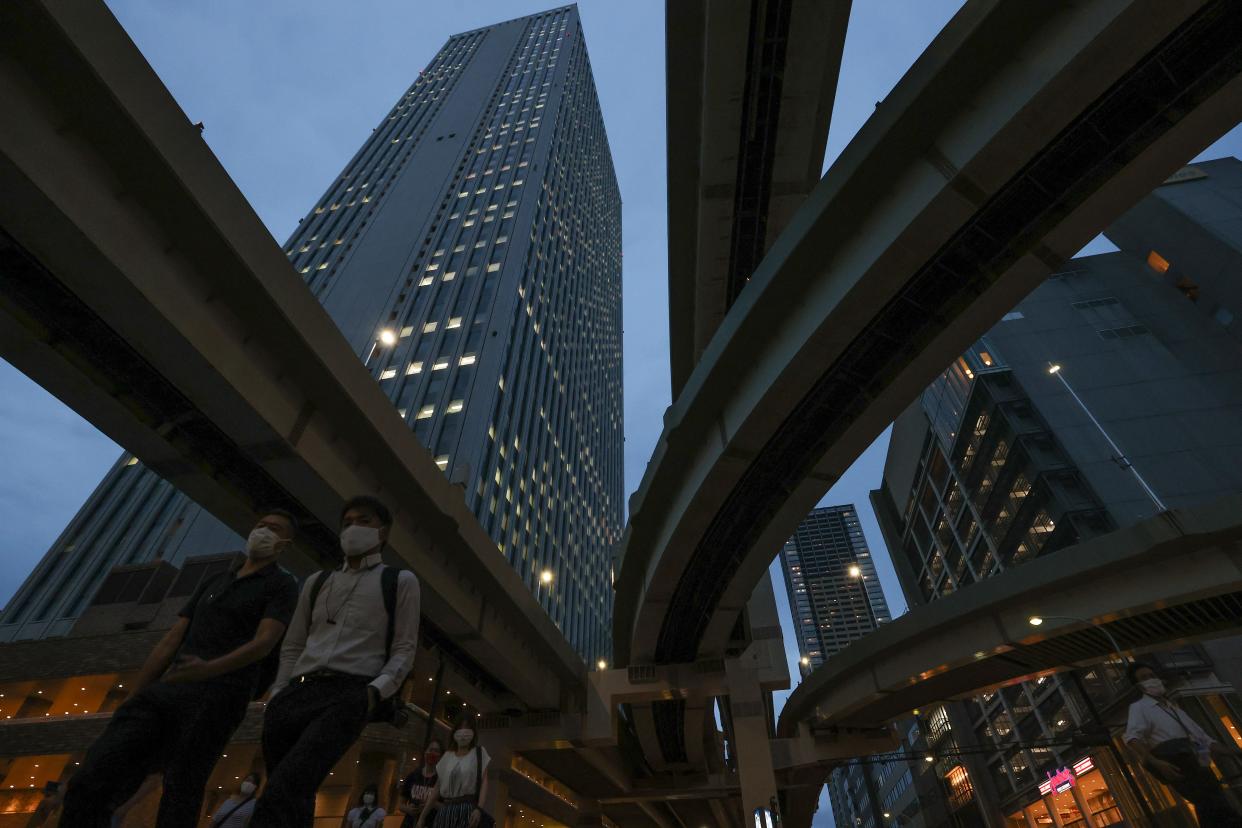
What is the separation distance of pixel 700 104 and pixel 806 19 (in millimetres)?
2904

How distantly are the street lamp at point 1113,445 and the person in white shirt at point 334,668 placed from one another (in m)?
48.2

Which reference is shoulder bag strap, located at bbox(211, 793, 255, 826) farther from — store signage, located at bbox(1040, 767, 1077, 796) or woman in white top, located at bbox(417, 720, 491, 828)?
store signage, located at bbox(1040, 767, 1077, 796)

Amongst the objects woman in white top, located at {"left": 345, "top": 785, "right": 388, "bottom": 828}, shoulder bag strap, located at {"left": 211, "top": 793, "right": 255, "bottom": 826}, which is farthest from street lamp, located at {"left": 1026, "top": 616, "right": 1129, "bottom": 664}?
shoulder bag strap, located at {"left": 211, "top": 793, "right": 255, "bottom": 826}

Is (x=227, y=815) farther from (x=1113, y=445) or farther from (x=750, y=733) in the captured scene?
(x=1113, y=445)

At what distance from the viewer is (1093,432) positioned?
43719 millimetres

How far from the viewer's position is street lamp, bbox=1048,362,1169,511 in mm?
38906

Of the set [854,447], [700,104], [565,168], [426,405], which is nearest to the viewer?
[854,447]

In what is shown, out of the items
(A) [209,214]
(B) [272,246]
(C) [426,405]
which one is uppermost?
(C) [426,405]

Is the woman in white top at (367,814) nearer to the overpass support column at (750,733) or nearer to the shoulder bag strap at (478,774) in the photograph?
the shoulder bag strap at (478,774)

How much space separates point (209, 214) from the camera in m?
8.11

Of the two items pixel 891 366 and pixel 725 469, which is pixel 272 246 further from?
pixel 891 366

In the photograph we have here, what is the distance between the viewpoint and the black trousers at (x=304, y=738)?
10.4ft

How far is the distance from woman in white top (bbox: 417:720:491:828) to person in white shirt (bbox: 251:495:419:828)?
4.08m

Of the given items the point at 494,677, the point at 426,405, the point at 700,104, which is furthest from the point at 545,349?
the point at 700,104
